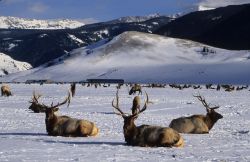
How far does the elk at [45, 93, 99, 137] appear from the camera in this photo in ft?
64.8

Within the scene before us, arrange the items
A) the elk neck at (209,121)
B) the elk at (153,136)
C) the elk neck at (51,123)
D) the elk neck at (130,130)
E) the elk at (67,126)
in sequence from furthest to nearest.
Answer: the elk neck at (209,121)
the elk neck at (51,123)
the elk at (67,126)
the elk neck at (130,130)
the elk at (153,136)

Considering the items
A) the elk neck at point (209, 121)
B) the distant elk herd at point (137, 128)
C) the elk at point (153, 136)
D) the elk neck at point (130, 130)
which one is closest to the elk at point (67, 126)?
the distant elk herd at point (137, 128)

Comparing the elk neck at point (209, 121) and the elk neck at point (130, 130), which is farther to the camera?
the elk neck at point (209, 121)

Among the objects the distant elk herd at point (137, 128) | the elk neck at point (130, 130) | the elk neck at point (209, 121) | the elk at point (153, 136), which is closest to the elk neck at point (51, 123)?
the distant elk herd at point (137, 128)

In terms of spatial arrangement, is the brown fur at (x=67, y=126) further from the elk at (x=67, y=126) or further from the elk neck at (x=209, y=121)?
the elk neck at (x=209, y=121)

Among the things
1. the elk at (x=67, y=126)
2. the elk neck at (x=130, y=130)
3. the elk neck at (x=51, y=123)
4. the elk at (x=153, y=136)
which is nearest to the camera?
the elk at (x=153, y=136)

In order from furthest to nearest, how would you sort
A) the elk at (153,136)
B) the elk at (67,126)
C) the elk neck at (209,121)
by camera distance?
1. the elk neck at (209,121)
2. the elk at (67,126)
3. the elk at (153,136)

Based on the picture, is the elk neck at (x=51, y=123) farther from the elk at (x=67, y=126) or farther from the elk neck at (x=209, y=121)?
the elk neck at (x=209, y=121)

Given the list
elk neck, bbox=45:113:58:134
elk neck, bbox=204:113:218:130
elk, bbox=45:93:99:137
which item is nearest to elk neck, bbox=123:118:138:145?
elk, bbox=45:93:99:137

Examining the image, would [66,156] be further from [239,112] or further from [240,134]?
[239,112]

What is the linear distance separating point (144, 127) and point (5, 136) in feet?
17.3

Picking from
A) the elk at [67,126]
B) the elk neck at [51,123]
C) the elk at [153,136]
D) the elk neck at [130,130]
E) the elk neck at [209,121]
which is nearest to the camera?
the elk at [153,136]

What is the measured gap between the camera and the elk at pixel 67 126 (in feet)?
64.8

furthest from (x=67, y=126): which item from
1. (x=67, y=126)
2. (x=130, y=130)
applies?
(x=130, y=130)
